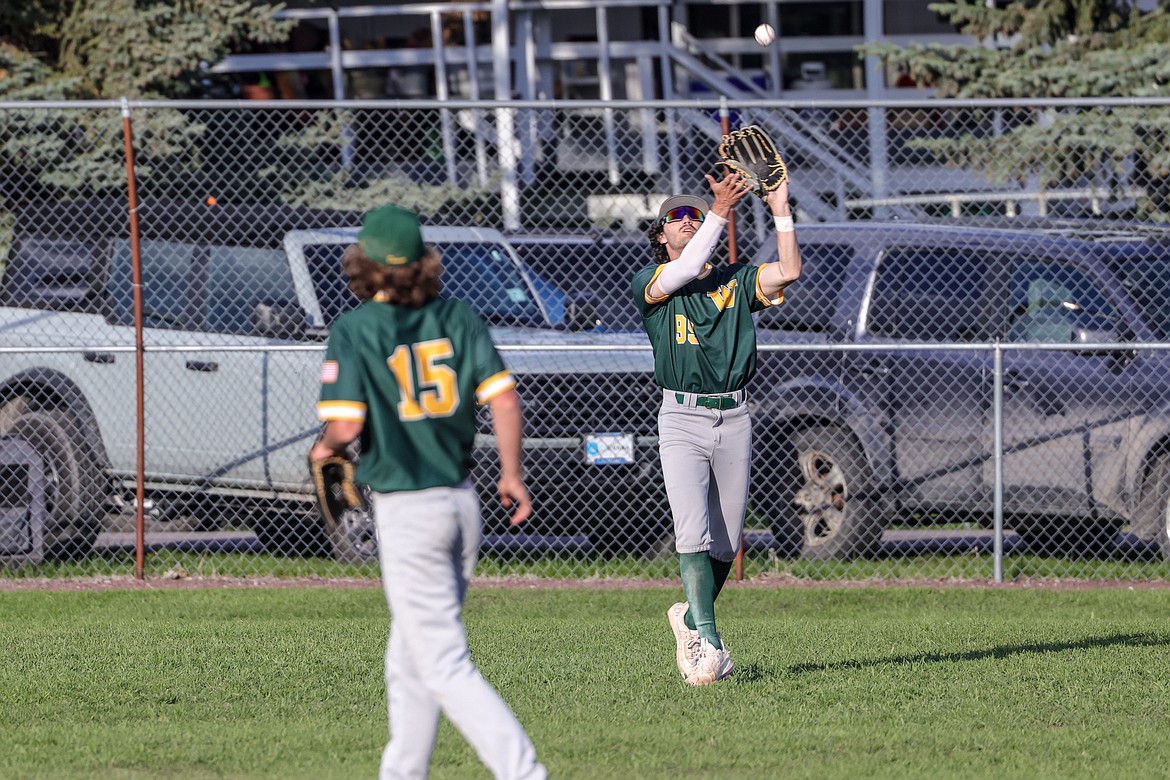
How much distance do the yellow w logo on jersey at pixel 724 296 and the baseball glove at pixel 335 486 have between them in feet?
7.48

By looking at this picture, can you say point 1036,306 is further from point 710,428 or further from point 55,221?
point 55,221

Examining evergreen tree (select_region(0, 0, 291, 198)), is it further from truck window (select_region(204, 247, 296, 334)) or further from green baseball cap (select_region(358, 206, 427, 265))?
green baseball cap (select_region(358, 206, 427, 265))

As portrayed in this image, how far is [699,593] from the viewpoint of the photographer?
267 inches

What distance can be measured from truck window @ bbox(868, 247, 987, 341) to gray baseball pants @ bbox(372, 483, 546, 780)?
637cm

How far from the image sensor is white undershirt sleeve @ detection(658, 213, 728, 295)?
6441 mm

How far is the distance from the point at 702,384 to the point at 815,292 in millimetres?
4209

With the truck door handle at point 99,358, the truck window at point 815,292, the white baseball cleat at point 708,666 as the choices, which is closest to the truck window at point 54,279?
the truck door handle at point 99,358

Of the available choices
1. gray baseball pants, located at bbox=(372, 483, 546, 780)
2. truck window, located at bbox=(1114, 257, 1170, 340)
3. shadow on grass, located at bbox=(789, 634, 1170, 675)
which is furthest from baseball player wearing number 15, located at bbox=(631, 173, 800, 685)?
truck window, located at bbox=(1114, 257, 1170, 340)

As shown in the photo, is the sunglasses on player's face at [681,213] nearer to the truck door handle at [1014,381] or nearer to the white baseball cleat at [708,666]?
the white baseball cleat at [708,666]

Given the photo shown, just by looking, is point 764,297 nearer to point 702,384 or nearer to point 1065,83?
point 702,384

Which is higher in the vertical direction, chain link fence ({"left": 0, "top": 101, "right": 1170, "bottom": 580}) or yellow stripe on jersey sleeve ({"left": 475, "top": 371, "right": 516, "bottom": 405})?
yellow stripe on jersey sleeve ({"left": 475, "top": 371, "right": 516, "bottom": 405})

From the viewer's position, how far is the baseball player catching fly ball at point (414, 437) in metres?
4.59

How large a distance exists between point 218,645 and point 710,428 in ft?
8.71

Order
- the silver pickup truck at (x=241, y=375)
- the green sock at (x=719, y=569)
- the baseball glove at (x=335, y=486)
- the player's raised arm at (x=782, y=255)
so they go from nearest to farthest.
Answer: the baseball glove at (x=335, y=486) → the player's raised arm at (x=782, y=255) → the green sock at (x=719, y=569) → the silver pickup truck at (x=241, y=375)
